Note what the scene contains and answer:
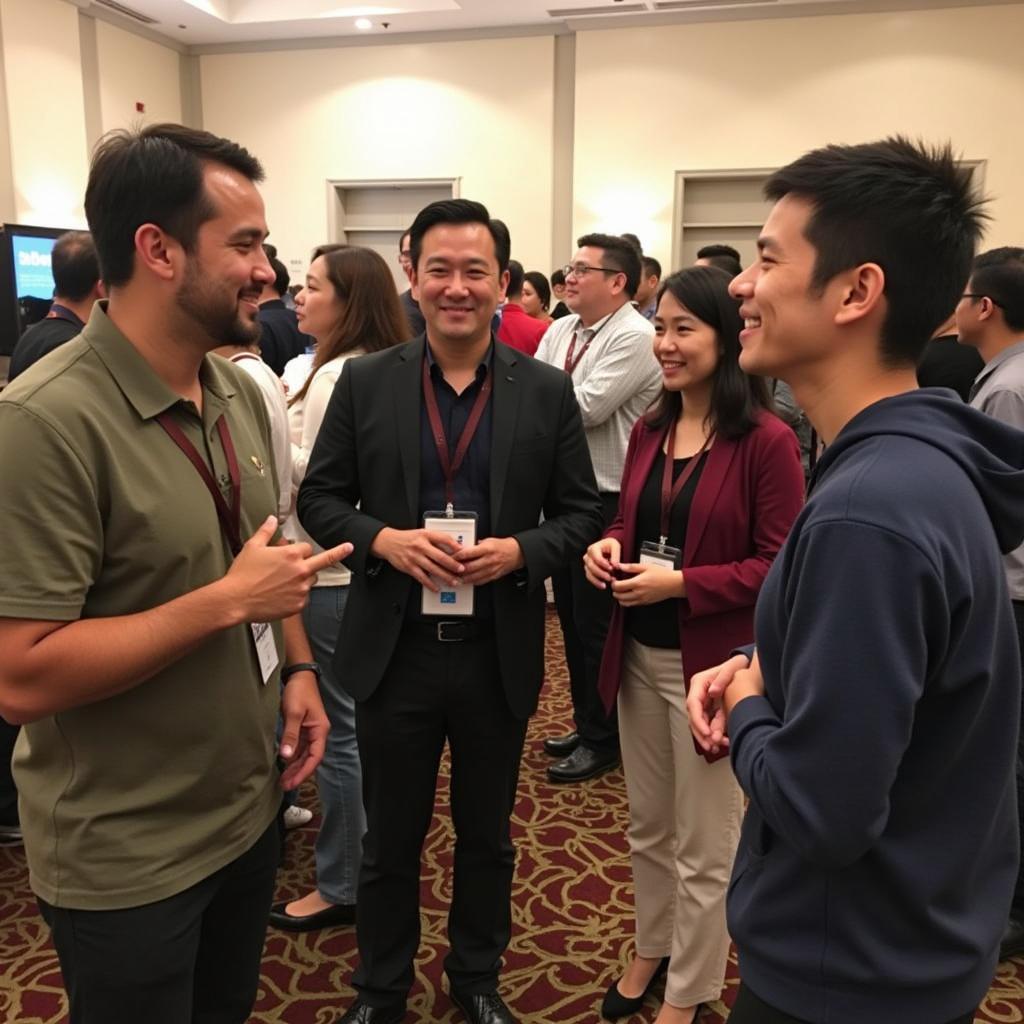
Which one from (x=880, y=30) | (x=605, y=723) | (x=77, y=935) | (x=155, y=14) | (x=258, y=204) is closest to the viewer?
(x=77, y=935)

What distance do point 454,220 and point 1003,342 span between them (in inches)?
74.6

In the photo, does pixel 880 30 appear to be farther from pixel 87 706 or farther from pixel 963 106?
pixel 87 706

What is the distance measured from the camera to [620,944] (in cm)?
238

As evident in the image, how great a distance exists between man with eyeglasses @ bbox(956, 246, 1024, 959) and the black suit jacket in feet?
4.31

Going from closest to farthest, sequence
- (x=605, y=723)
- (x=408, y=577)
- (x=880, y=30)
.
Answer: (x=408, y=577)
(x=605, y=723)
(x=880, y=30)

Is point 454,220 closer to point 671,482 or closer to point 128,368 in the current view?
point 671,482

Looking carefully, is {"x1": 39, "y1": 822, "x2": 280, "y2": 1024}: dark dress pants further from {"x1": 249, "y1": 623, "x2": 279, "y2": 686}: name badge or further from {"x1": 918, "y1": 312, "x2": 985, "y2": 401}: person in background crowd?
{"x1": 918, "y1": 312, "x2": 985, "y2": 401}: person in background crowd

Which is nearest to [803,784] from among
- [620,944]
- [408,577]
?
[408,577]

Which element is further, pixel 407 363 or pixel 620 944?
pixel 620 944

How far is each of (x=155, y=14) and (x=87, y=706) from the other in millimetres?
8945

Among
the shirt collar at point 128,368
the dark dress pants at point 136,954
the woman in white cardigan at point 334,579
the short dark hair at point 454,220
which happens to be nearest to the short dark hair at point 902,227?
the shirt collar at point 128,368

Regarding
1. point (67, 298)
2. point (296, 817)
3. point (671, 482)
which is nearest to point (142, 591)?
point (671, 482)

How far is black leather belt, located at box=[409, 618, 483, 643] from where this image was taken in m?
1.88

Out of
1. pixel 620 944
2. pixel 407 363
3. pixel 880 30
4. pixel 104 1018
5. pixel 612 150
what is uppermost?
pixel 880 30
